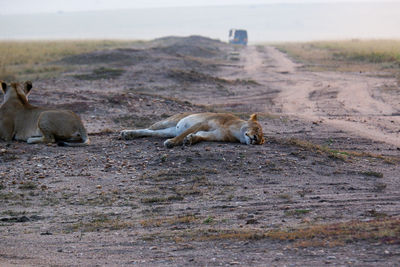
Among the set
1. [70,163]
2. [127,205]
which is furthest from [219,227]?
[70,163]

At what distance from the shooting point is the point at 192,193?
8305 millimetres

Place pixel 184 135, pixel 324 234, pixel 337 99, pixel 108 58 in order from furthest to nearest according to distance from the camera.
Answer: pixel 108 58 < pixel 337 99 < pixel 184 135 < pixel 324 234

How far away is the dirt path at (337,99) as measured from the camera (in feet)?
50.1

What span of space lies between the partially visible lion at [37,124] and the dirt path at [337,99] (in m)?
6.17

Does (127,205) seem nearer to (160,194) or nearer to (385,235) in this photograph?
(160,194)

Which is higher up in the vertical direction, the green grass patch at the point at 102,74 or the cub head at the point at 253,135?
the cub head at the point at 253,135

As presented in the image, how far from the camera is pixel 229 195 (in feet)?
26.7

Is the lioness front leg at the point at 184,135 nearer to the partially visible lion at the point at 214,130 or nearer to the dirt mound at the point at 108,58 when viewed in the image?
the partially visible lion at the point at 214,130

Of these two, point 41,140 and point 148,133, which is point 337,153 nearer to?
point 148,133

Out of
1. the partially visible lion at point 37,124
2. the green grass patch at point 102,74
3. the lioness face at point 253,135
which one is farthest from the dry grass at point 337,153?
the green grass patch at point 102,74

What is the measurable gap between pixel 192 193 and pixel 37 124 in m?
3.96

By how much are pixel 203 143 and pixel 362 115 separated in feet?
26.4

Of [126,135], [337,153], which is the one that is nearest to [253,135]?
[337,153]

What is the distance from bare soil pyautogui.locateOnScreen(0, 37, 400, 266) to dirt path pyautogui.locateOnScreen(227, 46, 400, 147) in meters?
0.15
